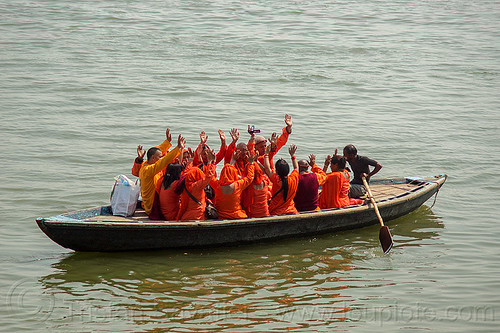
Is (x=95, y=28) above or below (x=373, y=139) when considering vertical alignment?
above

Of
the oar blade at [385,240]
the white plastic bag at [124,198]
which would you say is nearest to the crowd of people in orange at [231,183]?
the white plastic bag at [124,198]

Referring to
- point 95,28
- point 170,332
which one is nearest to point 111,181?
point 170,332

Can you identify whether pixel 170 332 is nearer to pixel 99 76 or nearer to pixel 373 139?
pixel 373 139

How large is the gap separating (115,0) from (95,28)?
484 centimetres

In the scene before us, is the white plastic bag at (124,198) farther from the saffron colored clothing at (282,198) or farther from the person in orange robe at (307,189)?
the person in orange robe at (307,189)

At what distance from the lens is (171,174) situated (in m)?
9.38

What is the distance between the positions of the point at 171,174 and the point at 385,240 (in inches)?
128

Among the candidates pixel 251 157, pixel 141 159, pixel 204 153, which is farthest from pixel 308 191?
pixel 141 159

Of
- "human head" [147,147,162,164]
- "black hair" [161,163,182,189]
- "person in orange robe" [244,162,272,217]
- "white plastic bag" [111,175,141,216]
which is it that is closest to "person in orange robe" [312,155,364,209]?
"person in orange robe" [244,162,272,217]

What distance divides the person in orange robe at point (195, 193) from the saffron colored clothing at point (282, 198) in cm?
108

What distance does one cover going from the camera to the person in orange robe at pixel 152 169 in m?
9.23

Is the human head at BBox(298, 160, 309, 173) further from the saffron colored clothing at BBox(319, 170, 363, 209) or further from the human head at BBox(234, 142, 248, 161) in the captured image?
the human head at BBox(234, 142, 248, 161)

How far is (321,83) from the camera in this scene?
20703 millimetres

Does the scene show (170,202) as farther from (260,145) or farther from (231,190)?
(260,145)
